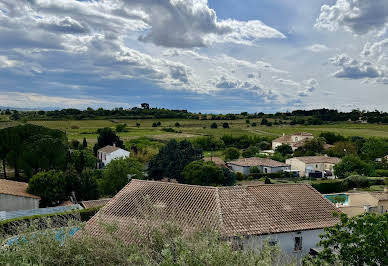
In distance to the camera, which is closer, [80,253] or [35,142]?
[80,253]

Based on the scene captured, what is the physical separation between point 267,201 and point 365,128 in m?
101

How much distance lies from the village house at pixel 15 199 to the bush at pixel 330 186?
32026 millimetres

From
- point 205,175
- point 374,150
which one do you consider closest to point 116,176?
point 205,175

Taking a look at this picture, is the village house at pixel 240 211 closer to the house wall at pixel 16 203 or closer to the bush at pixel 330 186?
the house wall at pixel 16 203

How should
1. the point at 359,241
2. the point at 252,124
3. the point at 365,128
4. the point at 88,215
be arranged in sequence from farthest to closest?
the point at 252,124
the point at 365,128
the point at 88,215
the point at 359,241

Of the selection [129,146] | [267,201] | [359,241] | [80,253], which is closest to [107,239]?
[80,253]

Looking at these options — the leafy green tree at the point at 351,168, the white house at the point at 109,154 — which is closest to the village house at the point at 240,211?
the leafy green tree at the point at 351,168

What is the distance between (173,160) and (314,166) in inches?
1139

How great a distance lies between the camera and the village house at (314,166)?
58938mm

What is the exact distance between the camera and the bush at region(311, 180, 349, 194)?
140ft

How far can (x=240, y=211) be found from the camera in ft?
54.6

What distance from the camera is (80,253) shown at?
26.9 feet

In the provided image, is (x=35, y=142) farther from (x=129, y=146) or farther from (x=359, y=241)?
(x=359, y=241)

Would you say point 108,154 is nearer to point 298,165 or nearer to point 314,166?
point 298,165
